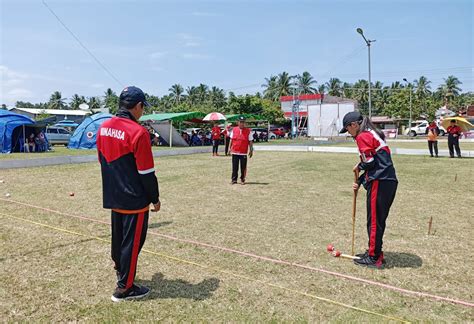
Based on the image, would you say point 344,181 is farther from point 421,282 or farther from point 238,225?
point 421,282

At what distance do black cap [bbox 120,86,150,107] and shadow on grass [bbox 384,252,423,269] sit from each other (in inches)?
129

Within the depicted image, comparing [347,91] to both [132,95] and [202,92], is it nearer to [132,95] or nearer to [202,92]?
[202,92]

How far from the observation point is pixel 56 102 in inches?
3735

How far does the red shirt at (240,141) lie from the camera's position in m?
10.4

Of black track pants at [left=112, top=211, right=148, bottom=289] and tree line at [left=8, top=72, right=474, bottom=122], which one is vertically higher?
tree line at [left=8, top=72, right=474, bottom=122]

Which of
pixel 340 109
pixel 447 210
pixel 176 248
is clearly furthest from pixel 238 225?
pixel 340 109

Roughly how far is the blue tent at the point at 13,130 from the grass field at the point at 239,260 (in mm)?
15025

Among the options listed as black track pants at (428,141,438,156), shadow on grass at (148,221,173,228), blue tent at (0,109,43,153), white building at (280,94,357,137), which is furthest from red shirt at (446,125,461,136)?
blue tent at (0,109,43,153)

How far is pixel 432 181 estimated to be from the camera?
11.0 m

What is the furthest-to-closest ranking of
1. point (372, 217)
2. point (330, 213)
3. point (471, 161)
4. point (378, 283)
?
1. point (471, 161)
2. point (330, 213)
3. point (372, 217)
4. point (378, 283)

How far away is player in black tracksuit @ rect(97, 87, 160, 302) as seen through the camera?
3363mm

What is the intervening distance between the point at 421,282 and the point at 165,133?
27.6 metres

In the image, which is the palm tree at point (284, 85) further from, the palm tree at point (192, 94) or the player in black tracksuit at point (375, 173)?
the player in black tracksuit at point (375, 173)

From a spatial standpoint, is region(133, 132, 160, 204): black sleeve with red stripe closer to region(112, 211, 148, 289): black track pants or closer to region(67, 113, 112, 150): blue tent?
region(112, 211, 148, 289): black track pants
